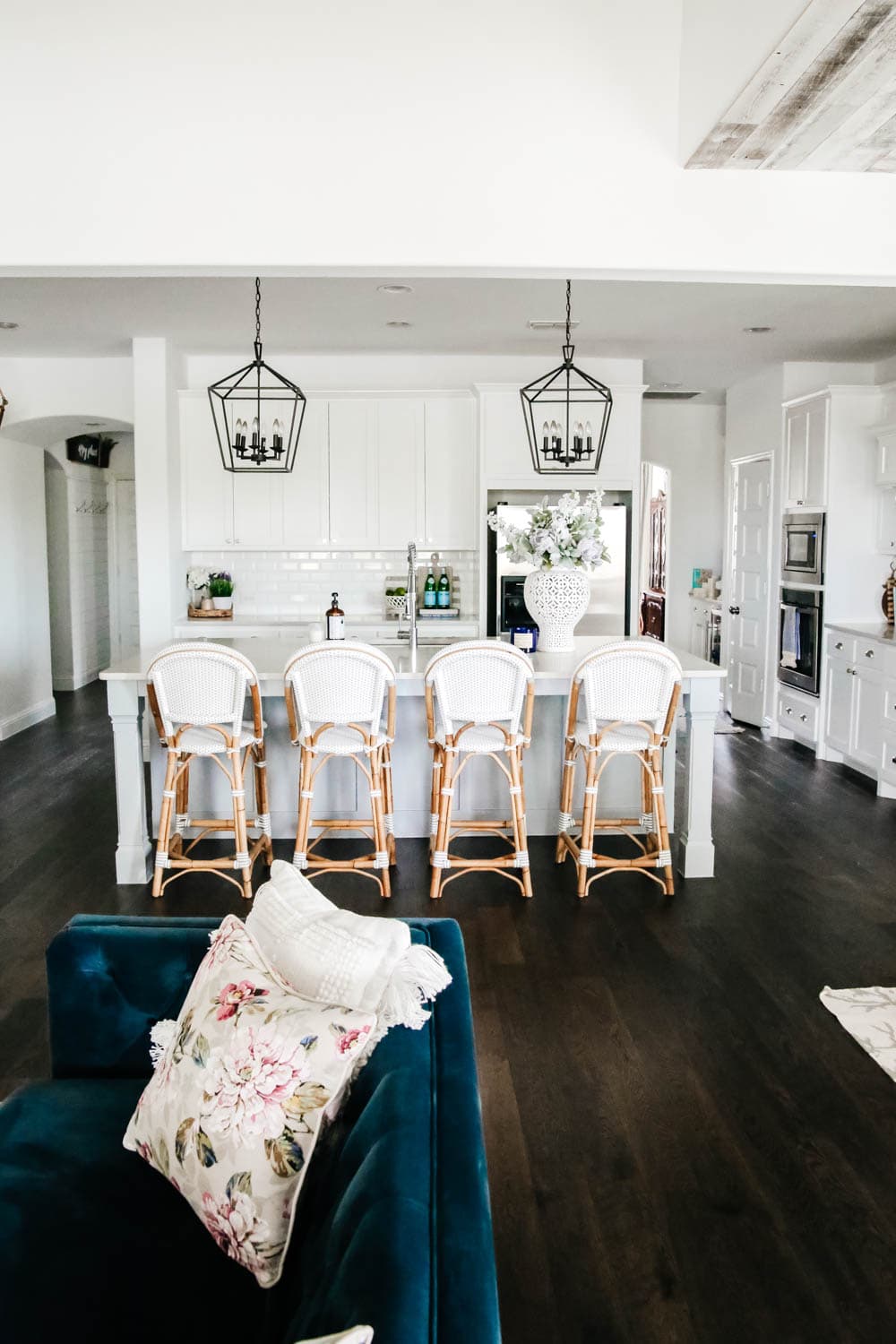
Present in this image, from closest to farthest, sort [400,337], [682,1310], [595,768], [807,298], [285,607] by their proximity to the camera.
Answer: [682,1310]
[595,768]
[807,298]
[400,337]
[285,607]

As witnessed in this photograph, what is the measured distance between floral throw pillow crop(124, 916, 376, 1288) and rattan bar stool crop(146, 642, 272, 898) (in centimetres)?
252

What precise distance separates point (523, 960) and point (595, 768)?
35.4 inches

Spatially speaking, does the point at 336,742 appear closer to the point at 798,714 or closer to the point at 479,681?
the point at 479,681

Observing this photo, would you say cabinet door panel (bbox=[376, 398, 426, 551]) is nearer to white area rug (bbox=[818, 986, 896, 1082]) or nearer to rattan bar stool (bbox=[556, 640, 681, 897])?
rattan bar stool (bbox=[556, 640, 681, 897])

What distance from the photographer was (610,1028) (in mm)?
3008

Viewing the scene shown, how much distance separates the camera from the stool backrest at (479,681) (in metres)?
3.97

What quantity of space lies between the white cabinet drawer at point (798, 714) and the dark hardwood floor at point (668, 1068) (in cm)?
164

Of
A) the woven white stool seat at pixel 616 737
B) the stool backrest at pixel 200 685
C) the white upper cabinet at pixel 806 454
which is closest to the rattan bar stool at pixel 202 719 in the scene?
the stool backrest at pixel 200 685

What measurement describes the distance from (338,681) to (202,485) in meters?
3.66

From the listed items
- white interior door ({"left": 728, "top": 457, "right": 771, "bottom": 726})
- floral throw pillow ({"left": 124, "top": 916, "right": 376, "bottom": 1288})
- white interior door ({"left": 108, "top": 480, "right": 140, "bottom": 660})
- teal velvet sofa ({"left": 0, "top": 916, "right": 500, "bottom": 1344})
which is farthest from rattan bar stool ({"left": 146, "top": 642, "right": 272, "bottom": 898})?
white interior door ({"left": 108, "top": 480, "right": 140, "bottom": 660})

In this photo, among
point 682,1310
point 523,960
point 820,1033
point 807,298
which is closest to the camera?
point 682,1310

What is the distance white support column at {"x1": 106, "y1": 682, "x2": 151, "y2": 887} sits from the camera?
4195 mm

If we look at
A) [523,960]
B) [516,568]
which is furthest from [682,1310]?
[516,568]

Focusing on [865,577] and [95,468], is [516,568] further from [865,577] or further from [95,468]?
[95,468]
